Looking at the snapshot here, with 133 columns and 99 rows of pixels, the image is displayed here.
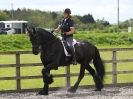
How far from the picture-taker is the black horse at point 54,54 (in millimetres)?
12016

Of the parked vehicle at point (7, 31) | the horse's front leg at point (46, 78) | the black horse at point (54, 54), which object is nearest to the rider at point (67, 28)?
the black horse at point (54, 54)

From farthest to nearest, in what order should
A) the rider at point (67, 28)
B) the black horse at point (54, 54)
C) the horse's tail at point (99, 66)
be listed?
1. the horse's tail at point (99, 66)
2. the rider at point (67, 28)
3. the black horse at point (54, 54)

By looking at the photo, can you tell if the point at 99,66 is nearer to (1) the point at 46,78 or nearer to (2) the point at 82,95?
(2) the point at 82,95

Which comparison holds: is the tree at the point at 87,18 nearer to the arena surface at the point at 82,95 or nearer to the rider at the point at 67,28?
the arena surface at the point at 82,95

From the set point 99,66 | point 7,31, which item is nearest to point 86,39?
point 7,31

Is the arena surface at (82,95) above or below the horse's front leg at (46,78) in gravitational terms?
below

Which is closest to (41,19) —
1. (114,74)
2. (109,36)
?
(109,36)

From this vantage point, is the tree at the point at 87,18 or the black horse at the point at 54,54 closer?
the black horse at the point at 54,54

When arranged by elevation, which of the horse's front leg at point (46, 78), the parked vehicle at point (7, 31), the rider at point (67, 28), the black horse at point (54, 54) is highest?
the rider at point (67, 28)

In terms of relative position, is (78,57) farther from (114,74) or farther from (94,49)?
(114,74)

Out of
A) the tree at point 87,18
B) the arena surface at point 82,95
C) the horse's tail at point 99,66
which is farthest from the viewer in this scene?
the tree at point 87,18

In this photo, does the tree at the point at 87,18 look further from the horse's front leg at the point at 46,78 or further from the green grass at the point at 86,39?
the horse's front leg at the point at 46,78

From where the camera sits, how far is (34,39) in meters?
12.0

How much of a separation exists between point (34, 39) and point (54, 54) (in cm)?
78
